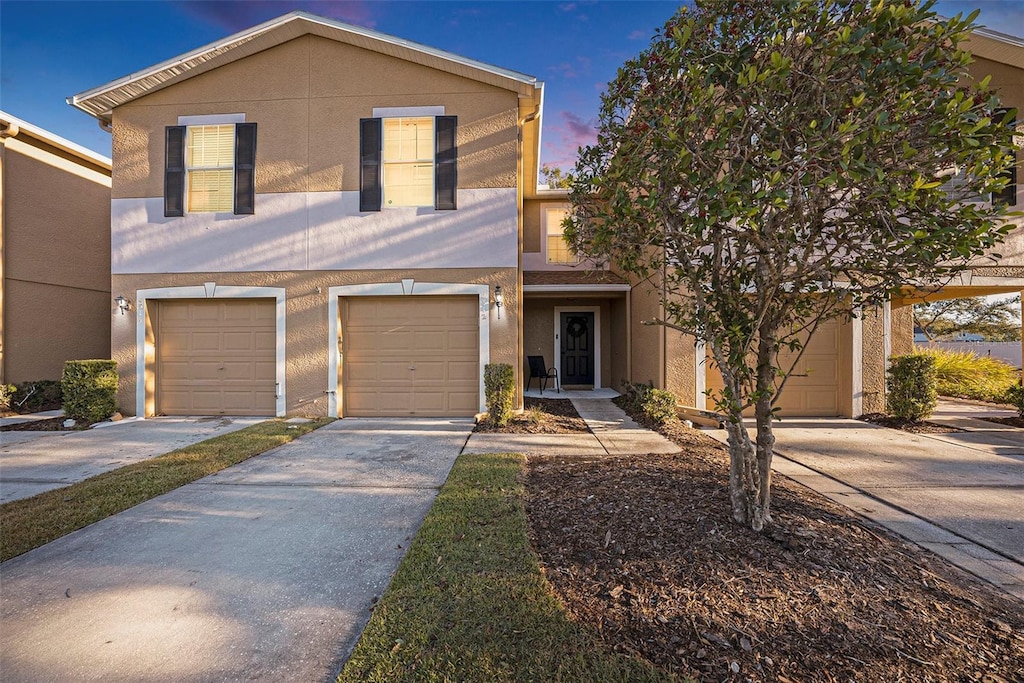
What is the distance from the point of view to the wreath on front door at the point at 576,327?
41.5 ft

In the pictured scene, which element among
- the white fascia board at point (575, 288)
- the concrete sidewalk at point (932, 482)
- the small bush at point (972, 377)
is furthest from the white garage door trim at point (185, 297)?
the small bush at point (972, 377)

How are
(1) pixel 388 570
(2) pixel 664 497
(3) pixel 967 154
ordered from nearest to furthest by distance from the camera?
1. (3) pixel 967 154
2. (1) pixel 388 570
3. (2) pixel 664 497

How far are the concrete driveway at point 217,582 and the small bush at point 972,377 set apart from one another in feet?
40.5

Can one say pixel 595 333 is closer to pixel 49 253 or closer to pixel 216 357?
pixel 216 357

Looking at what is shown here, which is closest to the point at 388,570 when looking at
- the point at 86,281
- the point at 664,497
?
the point at 664,497

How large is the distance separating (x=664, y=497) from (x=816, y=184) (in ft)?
7.98

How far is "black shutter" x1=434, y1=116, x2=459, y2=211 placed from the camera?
7.83m

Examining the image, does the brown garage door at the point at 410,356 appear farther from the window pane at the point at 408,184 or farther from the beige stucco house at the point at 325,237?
the window pane at the point at 408,184

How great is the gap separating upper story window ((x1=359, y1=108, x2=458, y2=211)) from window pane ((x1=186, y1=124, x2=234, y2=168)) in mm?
2501

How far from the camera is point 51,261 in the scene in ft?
30.8

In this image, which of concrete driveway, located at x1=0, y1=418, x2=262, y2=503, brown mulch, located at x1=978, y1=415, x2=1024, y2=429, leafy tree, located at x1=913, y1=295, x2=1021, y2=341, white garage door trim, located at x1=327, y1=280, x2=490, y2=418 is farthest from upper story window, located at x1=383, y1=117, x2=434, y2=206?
leafy tree, located at x1=913, y1=295, x2=1021, y2=341

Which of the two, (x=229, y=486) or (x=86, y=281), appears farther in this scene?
(x=86, y=281)

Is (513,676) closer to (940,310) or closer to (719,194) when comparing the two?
(719,194)

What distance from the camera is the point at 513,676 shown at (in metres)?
1.86
